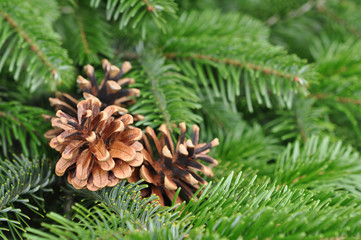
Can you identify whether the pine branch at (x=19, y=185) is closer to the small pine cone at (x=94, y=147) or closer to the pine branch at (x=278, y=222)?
the small pine cone at (x=94, y=147)

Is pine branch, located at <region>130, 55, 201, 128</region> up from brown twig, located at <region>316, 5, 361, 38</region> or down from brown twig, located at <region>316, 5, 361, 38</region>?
down

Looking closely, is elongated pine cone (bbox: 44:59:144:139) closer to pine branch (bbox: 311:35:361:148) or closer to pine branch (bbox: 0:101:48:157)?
pine branch (bbox: 0:101:48:157)

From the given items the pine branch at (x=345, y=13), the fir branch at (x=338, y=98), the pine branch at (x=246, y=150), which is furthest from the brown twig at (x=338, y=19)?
the pine branch at (x=246, y=150)

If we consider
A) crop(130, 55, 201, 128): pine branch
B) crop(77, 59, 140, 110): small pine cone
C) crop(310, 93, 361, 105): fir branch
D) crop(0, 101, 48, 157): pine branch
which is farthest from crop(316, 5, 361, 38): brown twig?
crop(0, 101, 48, 157): pine branch

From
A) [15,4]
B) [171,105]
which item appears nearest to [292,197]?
[171,105]

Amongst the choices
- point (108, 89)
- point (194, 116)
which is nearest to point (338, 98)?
point (194, 116)

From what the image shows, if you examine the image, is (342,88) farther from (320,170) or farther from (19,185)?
(19,185)

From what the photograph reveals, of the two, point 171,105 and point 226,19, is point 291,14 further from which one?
point 171,105
